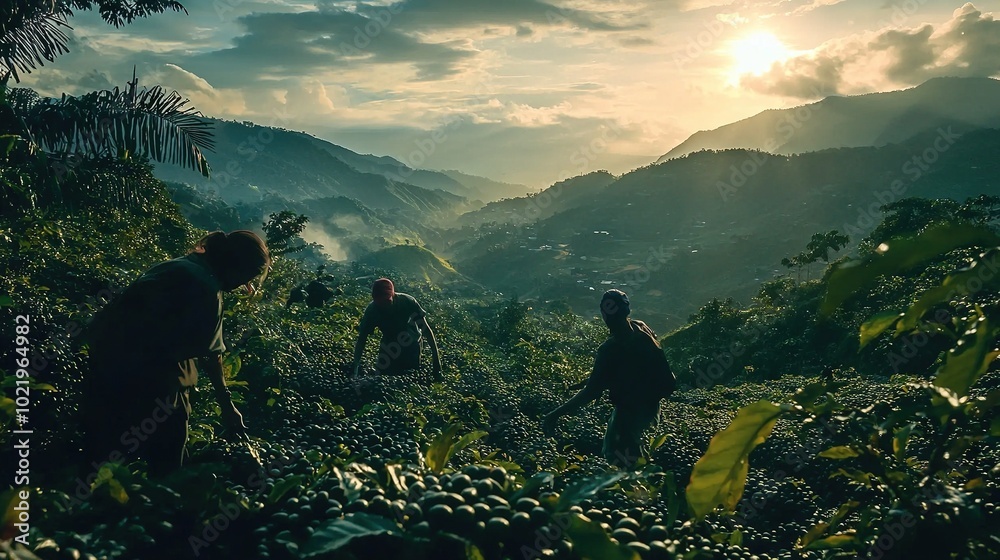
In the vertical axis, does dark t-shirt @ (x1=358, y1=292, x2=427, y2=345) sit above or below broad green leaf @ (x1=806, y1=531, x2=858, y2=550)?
below

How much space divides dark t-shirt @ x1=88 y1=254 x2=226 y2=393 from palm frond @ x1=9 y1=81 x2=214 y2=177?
5.02m

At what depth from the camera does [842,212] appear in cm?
10181

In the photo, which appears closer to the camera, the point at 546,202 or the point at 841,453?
the point at 841,453

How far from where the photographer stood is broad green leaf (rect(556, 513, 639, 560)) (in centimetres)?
174

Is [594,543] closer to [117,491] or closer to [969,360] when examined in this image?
[969,360]

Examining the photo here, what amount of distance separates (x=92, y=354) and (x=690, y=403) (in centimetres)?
1205

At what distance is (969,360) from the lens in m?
1.63

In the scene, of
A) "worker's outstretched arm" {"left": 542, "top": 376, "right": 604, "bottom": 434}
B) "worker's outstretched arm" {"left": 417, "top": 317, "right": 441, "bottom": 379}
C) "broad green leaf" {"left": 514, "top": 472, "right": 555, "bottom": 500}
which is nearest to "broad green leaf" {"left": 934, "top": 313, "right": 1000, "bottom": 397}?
"broad green leaf" {"left": 514, "top": 472, "right": 555, "bottom": 500}

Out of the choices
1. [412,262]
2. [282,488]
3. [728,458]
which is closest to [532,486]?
[728,458]

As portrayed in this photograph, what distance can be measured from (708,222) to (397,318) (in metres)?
119

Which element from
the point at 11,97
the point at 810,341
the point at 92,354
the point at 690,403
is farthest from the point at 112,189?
the point at 810,341

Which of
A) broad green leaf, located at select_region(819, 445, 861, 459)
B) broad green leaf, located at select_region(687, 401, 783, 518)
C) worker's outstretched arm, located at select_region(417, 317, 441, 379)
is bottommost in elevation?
worker's outstretched arm, located at select_region(417, 317, 441, 379)

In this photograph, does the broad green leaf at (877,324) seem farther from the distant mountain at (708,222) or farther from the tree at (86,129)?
the distant mountain at (708,222)

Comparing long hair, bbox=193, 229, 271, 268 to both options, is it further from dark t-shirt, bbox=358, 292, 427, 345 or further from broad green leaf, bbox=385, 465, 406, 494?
dark t-shirt, bbox=358, 292, 427, 345
